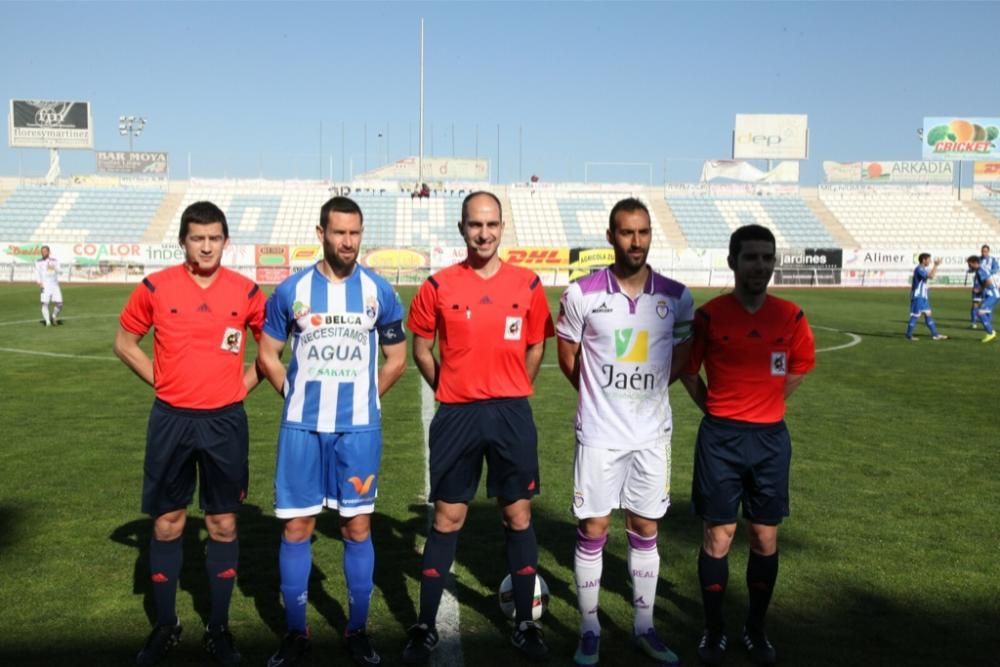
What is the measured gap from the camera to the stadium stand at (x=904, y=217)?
59.2 m

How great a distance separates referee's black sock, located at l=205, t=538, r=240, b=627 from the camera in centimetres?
446

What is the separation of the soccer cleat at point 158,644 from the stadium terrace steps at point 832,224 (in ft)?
194

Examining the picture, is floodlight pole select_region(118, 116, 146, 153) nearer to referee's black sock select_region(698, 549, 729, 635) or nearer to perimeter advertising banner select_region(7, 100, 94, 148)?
perimeter advertising banner select_region(7, 100, 94, 148)

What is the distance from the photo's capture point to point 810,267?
47.8m

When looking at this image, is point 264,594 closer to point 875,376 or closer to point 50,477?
point 50,477

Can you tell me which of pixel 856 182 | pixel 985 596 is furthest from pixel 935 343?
pixel 856 182

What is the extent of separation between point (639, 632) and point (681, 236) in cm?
5611

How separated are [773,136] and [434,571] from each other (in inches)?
2817

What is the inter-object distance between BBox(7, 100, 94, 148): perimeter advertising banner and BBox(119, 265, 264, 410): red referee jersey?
221 feet

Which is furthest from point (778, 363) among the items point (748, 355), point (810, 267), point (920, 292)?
point (810, 267)

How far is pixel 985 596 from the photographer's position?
5180 mm

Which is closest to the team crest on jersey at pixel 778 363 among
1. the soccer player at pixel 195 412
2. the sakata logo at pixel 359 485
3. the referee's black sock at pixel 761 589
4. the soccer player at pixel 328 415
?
the referee's black sock at pixel 761 589

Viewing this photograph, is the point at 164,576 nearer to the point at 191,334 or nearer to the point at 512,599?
the point at 191,334

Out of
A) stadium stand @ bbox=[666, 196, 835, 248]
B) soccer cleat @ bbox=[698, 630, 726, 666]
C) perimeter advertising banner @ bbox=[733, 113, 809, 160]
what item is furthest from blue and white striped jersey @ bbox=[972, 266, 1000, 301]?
perimeter advertising banner @ bbox=[733, 113, 809, 160]
